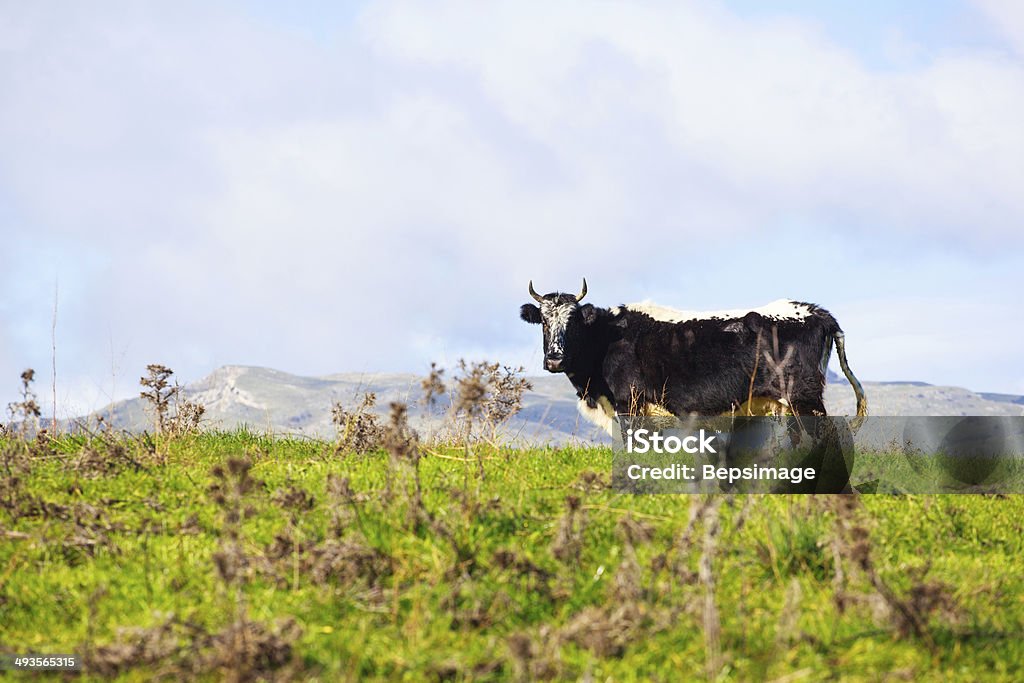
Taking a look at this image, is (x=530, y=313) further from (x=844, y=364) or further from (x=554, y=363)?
(x=844, y=364)

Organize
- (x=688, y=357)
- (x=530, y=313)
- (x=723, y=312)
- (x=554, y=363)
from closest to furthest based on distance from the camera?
(x=688, y=357), (x=723, y=312), (x=554, y=363), (x=530, y=313)

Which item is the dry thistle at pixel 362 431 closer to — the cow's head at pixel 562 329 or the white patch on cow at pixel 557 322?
the cow's head at pixel 562 329

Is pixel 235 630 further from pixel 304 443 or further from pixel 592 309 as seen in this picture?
pixel 592 309

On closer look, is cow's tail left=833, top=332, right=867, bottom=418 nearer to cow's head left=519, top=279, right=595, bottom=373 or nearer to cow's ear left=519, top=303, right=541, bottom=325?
cow's head left=519, top=279, right=595, bottom=373

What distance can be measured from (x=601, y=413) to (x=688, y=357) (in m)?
2.01

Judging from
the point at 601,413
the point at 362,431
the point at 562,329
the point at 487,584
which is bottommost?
the point at 487,584

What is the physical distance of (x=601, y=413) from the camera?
1625 centimetres

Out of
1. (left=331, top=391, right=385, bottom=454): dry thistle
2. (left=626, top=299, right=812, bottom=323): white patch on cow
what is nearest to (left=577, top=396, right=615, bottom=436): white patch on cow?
(left=626, top=299, right=812, bottom=323): white patch on cow

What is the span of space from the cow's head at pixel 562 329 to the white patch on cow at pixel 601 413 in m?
0.72

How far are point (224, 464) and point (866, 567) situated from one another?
6.71 metres

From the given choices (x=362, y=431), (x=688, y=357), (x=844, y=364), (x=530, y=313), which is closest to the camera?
(x=362, y=431)

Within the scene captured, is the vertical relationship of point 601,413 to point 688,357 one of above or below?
below

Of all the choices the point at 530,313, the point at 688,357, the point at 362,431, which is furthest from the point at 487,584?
the point at 530,313

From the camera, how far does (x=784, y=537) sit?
302 inches
